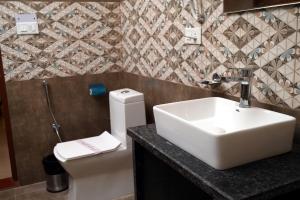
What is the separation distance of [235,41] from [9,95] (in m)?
1.77

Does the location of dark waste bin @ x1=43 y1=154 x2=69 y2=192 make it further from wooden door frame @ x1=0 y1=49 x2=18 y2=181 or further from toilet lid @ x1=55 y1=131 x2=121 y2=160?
toilet lid @ x1=55 y1=131 x2=121 y2=160

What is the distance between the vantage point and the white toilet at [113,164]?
6.72 ft

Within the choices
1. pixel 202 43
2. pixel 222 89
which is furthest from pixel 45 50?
pixel 222 89

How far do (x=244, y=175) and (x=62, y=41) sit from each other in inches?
75.5

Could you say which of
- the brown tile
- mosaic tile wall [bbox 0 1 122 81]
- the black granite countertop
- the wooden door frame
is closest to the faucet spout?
the black granite countertop

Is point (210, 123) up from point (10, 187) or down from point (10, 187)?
up

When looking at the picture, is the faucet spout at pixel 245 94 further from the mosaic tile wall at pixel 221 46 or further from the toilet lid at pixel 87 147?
the toilet lid at pixel 87 147

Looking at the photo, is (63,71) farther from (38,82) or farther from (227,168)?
(227,168)

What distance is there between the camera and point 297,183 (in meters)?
0.91

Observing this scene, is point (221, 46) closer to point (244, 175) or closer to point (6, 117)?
point (244, 175)

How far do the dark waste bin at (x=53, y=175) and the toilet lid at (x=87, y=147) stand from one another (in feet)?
1.23

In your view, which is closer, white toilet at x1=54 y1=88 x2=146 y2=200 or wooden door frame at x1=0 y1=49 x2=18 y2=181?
white toilet at x1=54 y1=88 x2=146 y2=200

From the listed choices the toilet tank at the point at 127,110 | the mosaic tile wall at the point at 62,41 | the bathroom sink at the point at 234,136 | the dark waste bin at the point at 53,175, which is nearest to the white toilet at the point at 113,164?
the toilet tank at the point at 127,110

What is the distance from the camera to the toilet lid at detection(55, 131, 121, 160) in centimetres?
195
